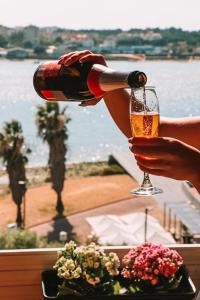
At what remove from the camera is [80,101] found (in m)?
1.33

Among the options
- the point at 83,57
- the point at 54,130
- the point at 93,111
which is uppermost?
the point at 83,57

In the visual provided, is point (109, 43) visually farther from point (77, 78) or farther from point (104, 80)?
point (104, 80)

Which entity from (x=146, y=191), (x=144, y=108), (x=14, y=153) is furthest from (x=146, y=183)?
(x=14, y=153)

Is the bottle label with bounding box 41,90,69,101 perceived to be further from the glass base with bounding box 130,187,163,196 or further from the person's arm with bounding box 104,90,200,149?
the glass base with bounding box 130,187,163,196

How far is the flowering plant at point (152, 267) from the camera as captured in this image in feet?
7.44

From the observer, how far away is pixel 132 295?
2.29 metres

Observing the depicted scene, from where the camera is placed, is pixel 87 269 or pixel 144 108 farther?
pixel 87 269

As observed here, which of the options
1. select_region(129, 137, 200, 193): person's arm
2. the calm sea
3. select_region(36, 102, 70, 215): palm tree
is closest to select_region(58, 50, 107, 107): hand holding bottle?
select_region(129, 137, 200, 193): person's arm

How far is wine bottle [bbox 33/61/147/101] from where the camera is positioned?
1.18 metres

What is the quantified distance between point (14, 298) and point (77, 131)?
43141mm

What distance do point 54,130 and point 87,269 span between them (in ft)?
58.3

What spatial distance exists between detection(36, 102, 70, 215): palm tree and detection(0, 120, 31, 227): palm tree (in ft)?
4.57

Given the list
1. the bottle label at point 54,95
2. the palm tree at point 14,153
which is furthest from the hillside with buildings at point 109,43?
the bottle label at point 54,95

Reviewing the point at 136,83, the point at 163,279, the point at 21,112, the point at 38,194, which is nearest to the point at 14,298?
the point at 163,279
